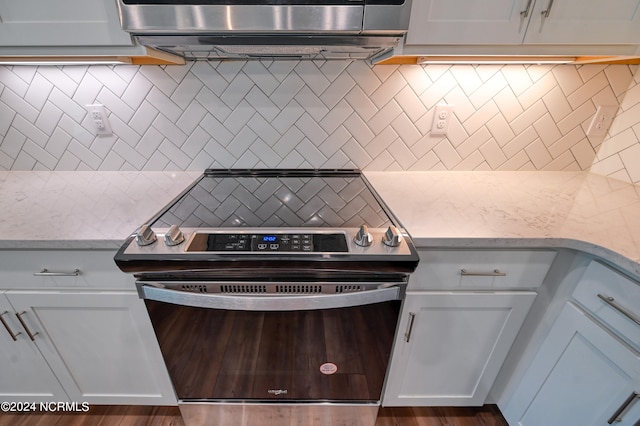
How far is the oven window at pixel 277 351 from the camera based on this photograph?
811 mm

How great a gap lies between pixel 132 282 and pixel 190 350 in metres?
0.28

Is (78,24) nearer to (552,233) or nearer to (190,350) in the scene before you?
(190,350)

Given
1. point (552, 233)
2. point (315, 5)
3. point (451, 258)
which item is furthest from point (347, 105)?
point (552, 233)

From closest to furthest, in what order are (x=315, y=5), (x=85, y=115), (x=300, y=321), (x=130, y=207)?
(x=315, y=5) → (x=300, y=321) → (x=130, y=207) → (x=85, y=115)

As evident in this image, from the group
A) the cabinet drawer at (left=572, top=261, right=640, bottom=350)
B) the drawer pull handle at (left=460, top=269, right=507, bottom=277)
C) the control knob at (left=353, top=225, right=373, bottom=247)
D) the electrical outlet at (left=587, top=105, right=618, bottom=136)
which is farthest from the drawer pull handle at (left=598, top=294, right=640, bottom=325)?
the electrical outlet at (left=587, top=105, right=618, bottom=136)

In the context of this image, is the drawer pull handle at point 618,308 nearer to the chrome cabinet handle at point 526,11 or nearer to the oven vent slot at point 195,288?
the chrome cabinet handle at point 526,11

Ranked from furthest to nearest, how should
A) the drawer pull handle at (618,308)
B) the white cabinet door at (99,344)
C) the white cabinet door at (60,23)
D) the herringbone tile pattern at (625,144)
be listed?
the herringbone tile pattern at (625,144) < the white cabinet door at (99,344) < the white cabinet door at (60,23) < the drawer pull handle at (618,308)

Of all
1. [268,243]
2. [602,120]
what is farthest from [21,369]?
[602,120]

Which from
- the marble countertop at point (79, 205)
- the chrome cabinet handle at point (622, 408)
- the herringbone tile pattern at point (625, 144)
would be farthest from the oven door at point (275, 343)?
the herringbone tile pattern at point (625, 144)

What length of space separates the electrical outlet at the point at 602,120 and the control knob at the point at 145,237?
5.74ft

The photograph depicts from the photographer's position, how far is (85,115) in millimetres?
1177

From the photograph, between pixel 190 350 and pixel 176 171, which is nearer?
pixel 190 350

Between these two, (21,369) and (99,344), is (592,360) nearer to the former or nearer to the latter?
(99,344)

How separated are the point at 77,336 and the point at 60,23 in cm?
98
